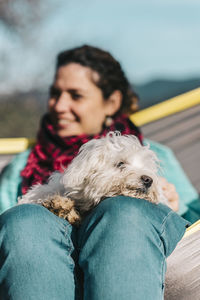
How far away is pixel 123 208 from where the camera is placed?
144 centimetres

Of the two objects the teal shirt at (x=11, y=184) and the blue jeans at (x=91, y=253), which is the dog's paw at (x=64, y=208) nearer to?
the blue jeans at (x=91, y=253)

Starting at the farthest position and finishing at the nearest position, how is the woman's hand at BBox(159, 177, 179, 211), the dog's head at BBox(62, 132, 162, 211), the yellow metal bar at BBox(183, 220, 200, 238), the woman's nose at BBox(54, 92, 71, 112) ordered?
the woman's nose at BBox(54, 92, 71, 112), the woman's hand at BBox(159, 177, 179, 211), the dog's head at BBox(62, 132, 162, 211), the yellow metal bar at BBox(183, 220, 200, 238)

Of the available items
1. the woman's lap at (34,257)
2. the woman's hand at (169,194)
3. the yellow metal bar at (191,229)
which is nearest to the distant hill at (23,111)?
the woman's hand at (169,194)

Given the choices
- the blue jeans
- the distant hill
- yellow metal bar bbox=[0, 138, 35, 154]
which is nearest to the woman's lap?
the blue jeans

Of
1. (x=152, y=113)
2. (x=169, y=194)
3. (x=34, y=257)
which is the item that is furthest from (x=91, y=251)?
(x=152, y=113)

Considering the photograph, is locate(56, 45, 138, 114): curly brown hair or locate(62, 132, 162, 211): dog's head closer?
locate(62, 132, 162, 211): dog's head

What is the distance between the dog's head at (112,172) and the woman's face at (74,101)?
53cm

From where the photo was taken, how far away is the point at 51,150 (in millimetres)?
2398

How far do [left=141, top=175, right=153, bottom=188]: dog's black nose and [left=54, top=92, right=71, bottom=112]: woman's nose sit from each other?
786 mm

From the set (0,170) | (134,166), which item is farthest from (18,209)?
(0,170)

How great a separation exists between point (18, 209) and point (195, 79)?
15748mm

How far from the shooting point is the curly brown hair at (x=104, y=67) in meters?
2.47

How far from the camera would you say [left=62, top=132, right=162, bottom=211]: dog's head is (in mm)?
1733

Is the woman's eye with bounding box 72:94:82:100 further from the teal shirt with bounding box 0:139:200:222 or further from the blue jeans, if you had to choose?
the blue jeans
